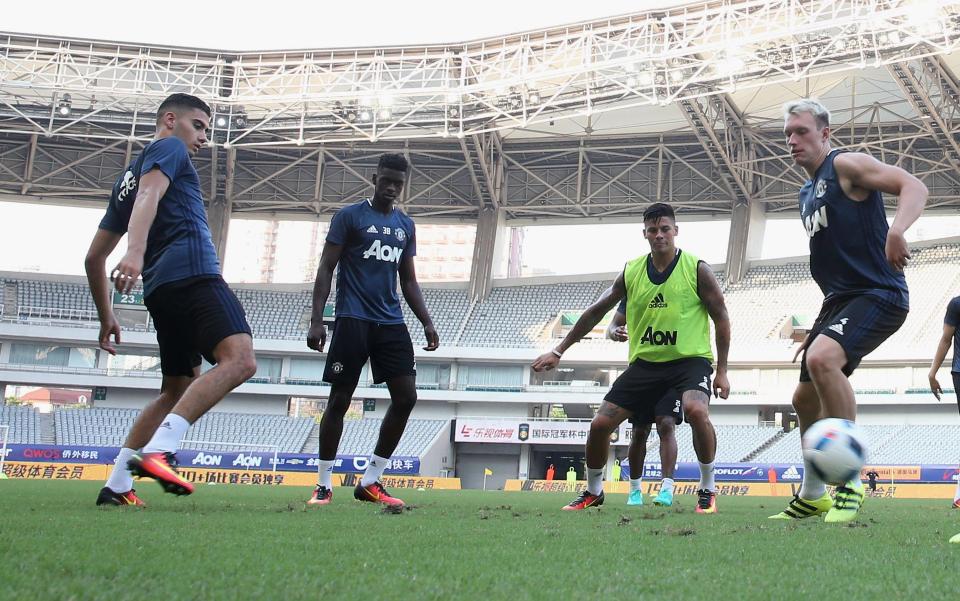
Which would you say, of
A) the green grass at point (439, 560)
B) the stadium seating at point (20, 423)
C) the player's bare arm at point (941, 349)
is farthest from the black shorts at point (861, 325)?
the stadium seating at point (20, 423)

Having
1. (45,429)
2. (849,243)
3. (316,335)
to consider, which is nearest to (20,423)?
(45,429)

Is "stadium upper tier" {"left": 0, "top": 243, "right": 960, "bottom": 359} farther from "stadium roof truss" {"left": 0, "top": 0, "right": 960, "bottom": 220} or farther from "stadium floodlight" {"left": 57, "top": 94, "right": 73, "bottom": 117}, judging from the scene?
"stadium floodlight" {"left": 57, "top": 94, "right": 73, "bottom": 117}

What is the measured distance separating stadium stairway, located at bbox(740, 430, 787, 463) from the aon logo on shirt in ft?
97.0

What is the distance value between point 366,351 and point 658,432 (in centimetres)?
243

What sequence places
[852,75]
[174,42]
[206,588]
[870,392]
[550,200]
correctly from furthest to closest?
1. [550,200]
2. [870,392]
3. [174,42]
4. [852,75]
5. [206,588]

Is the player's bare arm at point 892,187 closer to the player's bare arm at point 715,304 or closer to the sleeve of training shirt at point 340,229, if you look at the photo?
the player's bare arm at point 715,304

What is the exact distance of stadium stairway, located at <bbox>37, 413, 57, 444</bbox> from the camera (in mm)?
35969

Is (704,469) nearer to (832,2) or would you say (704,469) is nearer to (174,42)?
(832,2)

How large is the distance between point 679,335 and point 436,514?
255 cm

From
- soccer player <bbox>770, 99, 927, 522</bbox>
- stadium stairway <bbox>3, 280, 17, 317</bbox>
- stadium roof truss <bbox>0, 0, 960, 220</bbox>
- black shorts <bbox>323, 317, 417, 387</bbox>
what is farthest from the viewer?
stadium stairway <bbox>3, 280, 17, 317</bbox>

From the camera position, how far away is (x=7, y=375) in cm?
3900

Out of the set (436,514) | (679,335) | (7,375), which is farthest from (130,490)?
(7,375)

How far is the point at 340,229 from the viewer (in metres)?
6.74

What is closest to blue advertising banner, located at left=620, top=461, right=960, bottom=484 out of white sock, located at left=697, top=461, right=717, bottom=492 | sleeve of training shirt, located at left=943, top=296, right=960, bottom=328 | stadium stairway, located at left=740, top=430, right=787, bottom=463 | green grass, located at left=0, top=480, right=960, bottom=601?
stadium stairway, located at left=740, top=430, right=787, bottom=463
